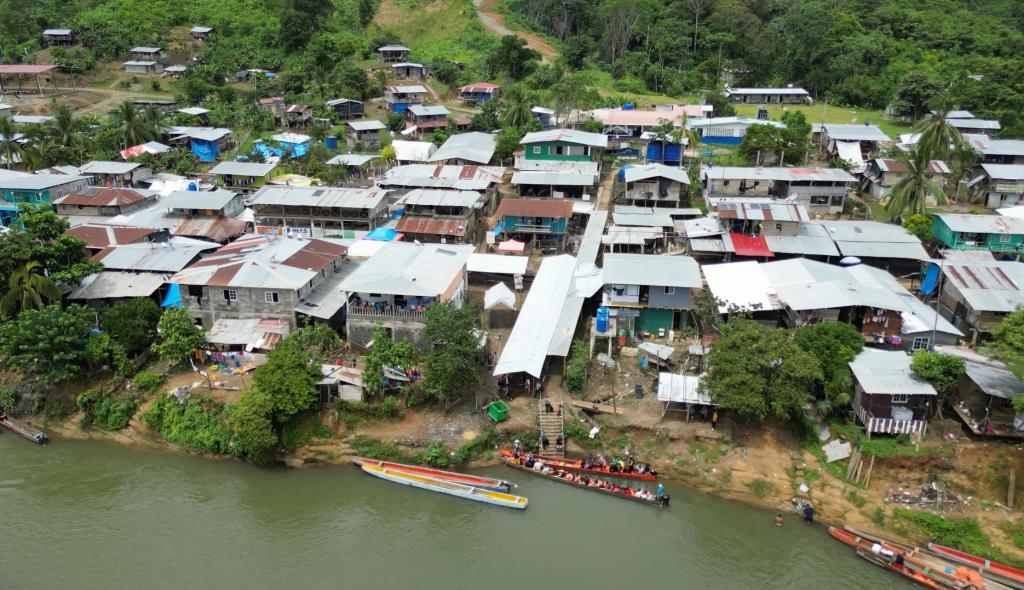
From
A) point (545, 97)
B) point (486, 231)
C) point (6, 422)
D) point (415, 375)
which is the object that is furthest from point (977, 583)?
point (545, 97)

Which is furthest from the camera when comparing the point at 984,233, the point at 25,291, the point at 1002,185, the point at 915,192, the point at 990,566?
the point at 1002,185

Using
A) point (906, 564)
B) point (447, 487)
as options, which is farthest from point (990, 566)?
point (447, 487)

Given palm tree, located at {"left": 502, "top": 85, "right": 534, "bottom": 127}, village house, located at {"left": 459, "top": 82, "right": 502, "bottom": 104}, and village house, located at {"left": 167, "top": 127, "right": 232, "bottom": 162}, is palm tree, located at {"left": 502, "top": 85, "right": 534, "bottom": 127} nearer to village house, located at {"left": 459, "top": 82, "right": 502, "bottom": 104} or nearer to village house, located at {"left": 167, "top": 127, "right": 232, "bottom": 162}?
village house, located at {"left": 459, "top": 82, "right": 502, "bottom": 104}

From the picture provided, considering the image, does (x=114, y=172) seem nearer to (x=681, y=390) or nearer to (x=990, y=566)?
(x=681, y=390)

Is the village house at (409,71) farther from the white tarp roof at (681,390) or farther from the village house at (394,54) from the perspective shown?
the white tarp roof at (681,390)

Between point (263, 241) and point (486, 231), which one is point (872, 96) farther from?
point (263, 241)
